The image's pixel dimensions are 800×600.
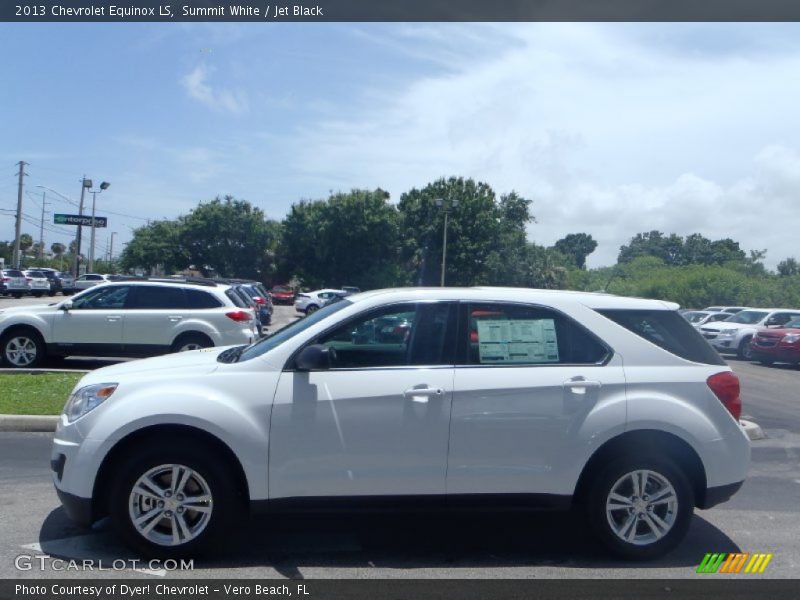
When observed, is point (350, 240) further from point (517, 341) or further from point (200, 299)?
point (517, 341)

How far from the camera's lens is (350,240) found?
4981 centimetres

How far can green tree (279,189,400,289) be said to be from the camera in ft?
160

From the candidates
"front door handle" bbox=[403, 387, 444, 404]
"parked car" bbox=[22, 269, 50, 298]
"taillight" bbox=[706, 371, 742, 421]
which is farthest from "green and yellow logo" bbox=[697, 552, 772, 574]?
"parked car" bbox=[22, 269, 50, 298]

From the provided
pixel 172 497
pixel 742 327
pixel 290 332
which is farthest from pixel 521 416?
pixel 742 327

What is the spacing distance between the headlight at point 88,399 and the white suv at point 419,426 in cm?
1

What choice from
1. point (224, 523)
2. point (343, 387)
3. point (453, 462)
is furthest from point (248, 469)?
point (453, 462)

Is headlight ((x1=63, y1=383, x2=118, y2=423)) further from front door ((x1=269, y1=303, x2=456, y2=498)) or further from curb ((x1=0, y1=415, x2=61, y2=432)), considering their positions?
curb ((x1=0, y1=415, x2=61, y2=432))

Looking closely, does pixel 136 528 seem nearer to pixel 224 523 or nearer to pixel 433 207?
pixel 224 523

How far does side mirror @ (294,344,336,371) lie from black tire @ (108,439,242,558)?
82cm

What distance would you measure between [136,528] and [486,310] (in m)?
2.76

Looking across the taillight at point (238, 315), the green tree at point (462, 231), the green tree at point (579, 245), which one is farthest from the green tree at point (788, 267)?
the taillight at point (238, 315)

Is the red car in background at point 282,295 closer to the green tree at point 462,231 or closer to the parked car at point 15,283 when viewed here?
the green tree at point 462,231

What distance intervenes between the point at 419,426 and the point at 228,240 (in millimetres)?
55977

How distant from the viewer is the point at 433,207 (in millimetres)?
47344
